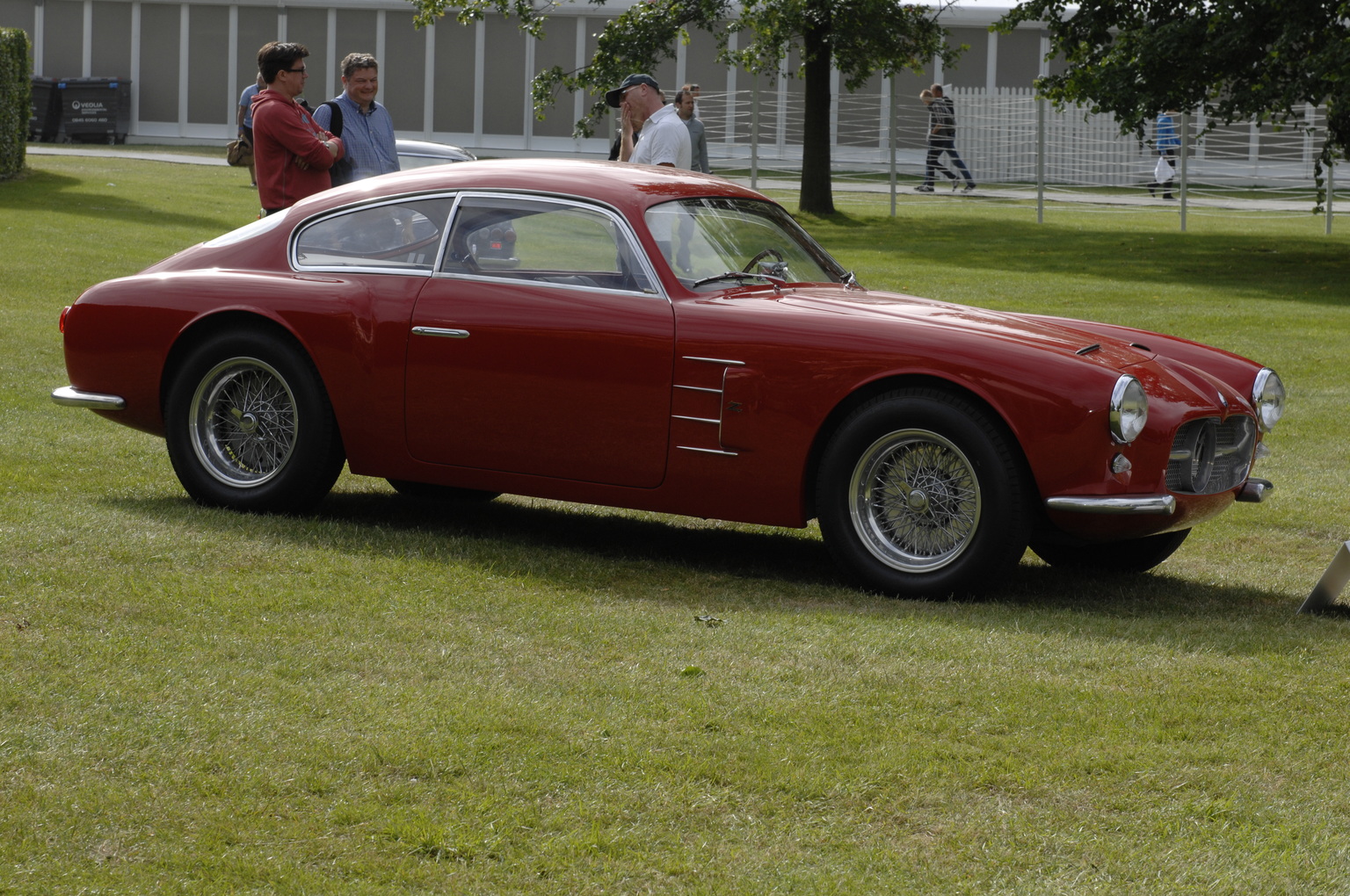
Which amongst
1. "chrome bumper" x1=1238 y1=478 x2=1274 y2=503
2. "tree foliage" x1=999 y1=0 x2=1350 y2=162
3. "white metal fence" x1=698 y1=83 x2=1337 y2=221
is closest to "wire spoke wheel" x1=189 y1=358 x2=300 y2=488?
"chrome bumper" x1=1238 y1=478 x2=1274 y2=503

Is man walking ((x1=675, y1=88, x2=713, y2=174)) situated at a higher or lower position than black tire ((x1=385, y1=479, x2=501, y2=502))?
higher

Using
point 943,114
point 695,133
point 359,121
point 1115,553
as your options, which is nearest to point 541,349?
point 1115,553

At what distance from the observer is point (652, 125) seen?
901 centimetres

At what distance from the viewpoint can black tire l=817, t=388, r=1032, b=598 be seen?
5277mm

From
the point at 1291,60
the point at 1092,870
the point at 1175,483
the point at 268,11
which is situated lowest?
the point at 1092,870

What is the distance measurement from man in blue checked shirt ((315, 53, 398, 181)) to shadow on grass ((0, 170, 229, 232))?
9.75 metres

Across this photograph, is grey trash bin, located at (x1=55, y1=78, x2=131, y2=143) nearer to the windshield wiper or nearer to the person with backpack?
the person with backpack

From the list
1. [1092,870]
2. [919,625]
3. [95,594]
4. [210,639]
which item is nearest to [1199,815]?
[1092,870]

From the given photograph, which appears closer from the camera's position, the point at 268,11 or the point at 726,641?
the point at 726,641

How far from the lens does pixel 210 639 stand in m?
4.62

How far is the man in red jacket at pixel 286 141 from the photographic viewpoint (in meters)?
8.29

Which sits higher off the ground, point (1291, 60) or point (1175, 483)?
point (1291, 60)

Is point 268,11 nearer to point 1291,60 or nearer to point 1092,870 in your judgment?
point 1291,60

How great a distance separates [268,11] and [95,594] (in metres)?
35.6
